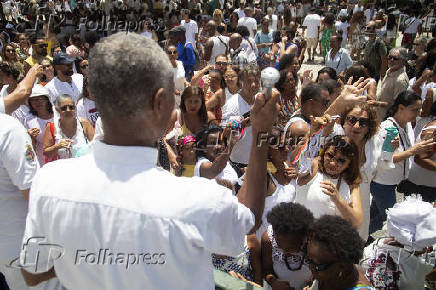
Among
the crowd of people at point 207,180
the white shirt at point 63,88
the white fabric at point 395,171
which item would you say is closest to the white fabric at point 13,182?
the crowd of people at point 207,180

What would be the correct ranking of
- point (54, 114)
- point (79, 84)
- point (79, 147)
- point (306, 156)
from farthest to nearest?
point (79, 84), point (54, 114), point (79, 147), point (306, 156)

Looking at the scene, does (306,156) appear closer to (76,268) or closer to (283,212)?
(283,212)

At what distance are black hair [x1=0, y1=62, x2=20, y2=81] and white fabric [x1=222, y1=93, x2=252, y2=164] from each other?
241 cm

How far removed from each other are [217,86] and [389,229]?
321 centimetres

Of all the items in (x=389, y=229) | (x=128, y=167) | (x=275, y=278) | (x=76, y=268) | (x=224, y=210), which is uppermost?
(x=128, y=167)

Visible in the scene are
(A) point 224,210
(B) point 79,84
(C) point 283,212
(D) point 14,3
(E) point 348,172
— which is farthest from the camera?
(D) point 14,3

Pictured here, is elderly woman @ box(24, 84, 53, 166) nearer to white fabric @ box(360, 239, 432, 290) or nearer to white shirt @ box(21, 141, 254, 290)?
white shirt @ box(21, 141, 254, 290)

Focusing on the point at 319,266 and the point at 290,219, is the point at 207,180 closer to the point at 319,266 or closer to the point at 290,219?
the point at 319,266

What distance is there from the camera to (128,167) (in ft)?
3.80

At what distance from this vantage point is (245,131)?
13.0ft

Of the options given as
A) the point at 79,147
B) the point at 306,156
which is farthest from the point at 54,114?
the point at 306,156

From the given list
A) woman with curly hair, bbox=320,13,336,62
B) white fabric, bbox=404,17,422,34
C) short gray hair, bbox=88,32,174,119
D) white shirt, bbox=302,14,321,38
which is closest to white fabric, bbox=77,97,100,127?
short gray hair, bbox=88,32,174,119

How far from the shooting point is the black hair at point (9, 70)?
169 inches

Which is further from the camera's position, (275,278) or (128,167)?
(275,278)
